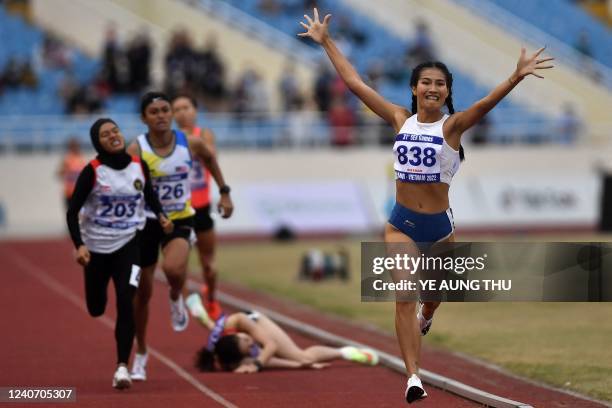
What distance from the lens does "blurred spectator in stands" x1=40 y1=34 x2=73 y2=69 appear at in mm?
34344

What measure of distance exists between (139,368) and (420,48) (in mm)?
26463

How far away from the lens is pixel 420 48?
1452 inches

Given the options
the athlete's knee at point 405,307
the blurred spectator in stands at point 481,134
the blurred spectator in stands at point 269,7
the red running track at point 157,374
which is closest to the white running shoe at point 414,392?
the athlete's knee at point 405,307

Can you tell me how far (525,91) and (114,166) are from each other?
29.0 m

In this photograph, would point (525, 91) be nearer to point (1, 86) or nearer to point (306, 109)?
point (306, 109)

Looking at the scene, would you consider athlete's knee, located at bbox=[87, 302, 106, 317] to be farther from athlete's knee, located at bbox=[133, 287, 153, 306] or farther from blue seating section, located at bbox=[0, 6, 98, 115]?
blue seating section, located at bbox=[0, 6, 98, 115]

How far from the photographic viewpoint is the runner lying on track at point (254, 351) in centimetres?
1195

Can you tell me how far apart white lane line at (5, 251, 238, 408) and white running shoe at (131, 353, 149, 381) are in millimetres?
363

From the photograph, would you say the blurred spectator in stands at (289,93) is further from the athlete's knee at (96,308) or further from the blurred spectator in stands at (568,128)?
the athlete's knee at (96,308)

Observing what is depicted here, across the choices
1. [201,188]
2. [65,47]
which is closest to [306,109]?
[65,47]

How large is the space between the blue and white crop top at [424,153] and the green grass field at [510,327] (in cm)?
218

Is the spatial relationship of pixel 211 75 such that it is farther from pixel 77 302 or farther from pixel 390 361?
pixel 390 361

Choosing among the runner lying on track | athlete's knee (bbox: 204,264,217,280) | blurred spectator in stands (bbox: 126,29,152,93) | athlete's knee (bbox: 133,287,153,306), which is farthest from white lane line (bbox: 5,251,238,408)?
blurred spectator in stands (bbox: 126,29,152,93)

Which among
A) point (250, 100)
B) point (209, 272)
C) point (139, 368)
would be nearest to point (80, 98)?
point (250, 100)
